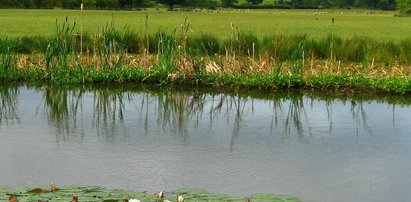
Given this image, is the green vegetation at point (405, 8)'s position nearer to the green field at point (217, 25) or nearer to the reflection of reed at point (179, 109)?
the green field at point (217, 25)

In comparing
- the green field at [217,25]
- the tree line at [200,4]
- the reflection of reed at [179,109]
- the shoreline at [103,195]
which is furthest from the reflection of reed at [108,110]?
the tree line at [200,4]

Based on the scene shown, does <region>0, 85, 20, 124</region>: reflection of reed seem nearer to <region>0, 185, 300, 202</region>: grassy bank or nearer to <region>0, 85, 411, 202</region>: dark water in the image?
<region>0, 85, 411, 202</region>: dark water

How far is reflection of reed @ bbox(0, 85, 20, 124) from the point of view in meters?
9.12

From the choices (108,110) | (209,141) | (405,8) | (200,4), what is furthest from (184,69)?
(200,4)

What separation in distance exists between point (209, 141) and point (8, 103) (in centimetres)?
348

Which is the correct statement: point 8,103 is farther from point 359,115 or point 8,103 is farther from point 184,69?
point 359,115

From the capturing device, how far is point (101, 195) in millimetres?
5559

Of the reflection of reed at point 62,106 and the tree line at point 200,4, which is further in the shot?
the tree line at point 200,4

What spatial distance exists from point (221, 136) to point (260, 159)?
1.17 meters

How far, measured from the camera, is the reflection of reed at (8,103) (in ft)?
29.9

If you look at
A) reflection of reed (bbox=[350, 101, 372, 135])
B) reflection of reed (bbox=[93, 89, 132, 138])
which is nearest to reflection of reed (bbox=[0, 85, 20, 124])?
reflection of reed (bbox=[93, 89, 132, 138])

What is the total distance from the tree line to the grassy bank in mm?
43790

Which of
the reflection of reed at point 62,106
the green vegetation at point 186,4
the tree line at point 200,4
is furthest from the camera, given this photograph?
the green vegetation at point 186,4

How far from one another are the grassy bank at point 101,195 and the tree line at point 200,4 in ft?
144
